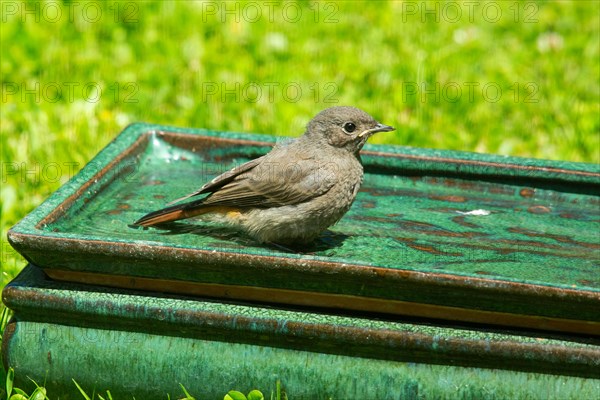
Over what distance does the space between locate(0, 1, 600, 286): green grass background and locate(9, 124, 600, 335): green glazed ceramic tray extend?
1456 millimetres

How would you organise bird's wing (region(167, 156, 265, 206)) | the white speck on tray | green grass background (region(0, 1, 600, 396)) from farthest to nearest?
green grass background (region(0, 1, 600, 396)) → the white speck on tray → bird's wing (region(167, 156, 265, 206))

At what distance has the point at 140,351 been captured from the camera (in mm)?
3990

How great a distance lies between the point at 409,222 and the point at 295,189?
739mm

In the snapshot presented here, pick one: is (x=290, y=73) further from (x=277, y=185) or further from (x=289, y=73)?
(x=277, y=185)

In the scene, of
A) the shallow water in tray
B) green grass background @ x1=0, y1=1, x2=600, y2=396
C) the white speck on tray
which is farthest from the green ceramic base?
green grass background @ x1=0, y1=1, x2=600, y2=396

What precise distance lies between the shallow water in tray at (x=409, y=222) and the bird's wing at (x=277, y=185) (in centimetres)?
19

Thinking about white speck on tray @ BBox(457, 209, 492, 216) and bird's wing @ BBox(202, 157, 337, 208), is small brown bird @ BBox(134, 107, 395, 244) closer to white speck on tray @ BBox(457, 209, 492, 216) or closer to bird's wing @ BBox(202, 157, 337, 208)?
bird's wing @ BBox(202, 157, 337, 208)

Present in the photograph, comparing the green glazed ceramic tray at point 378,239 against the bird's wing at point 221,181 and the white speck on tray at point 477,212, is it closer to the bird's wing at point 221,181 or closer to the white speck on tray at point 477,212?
the white speck on tray at point 477,212

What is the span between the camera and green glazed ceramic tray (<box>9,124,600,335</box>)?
372 cm

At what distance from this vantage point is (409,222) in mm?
4902

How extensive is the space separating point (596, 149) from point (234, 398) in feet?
14.1

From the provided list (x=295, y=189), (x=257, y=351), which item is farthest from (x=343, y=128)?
(x=257, y=351)

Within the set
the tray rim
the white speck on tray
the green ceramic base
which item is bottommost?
the green ceramic base

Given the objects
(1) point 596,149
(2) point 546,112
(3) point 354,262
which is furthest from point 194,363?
(2) point 546,112
